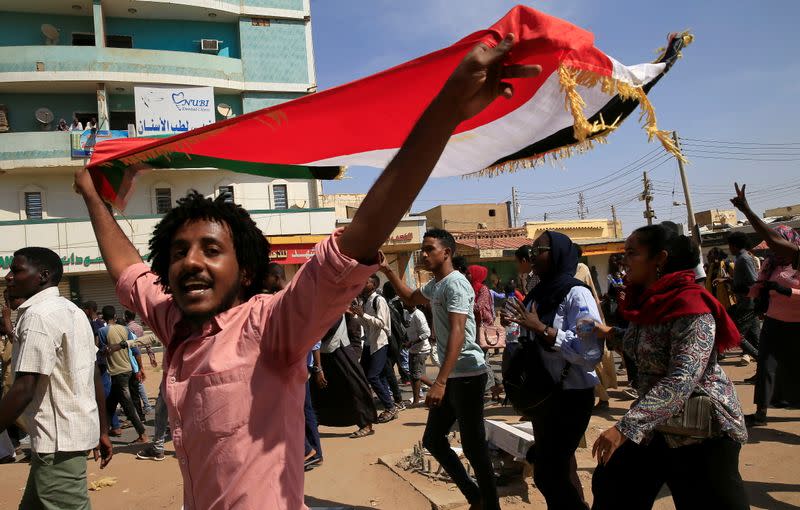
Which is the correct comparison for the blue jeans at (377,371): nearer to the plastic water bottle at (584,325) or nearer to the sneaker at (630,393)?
the sneaker at (630,393)

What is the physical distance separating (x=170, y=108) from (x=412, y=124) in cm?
2275

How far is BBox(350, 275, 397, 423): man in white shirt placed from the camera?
7.70 meters

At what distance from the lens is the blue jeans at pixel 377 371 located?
7.73 m

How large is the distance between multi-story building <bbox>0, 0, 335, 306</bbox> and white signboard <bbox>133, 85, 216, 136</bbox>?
57 cm

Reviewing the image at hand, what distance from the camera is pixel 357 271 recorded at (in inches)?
49.1

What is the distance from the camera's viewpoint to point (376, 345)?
786cm

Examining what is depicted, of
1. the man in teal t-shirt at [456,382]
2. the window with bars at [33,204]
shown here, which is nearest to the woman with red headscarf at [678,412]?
the man in teal t-shirt at [456,382]

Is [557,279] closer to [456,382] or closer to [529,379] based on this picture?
[529,379]

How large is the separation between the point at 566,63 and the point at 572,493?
244cm

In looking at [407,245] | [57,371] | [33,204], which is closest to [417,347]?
[57,371]

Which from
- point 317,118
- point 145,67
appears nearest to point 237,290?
point 317,118

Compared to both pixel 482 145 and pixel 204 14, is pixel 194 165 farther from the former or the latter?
pixel 204 14

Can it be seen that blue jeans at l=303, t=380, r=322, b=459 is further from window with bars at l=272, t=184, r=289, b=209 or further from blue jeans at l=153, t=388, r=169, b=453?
window with bars at l=272, t=184, r=289, b=209

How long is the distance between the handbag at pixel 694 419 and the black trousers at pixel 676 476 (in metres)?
0.09
